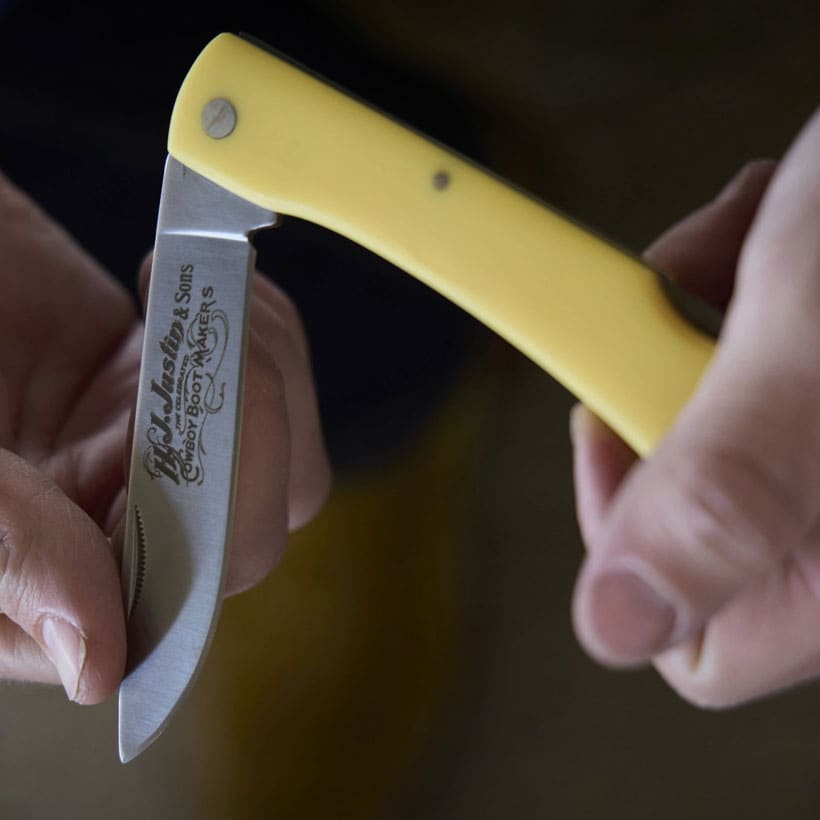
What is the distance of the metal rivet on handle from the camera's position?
0.60 metres

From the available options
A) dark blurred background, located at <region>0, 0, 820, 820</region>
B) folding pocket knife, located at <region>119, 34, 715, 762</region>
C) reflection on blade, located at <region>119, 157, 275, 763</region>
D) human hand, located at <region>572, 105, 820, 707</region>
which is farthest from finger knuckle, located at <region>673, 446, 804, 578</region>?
dark blurred background, located at <region>0, 0, 820, 820</region>

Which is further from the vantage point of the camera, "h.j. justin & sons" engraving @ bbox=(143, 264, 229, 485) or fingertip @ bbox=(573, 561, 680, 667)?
"h.j. justin & sons" engraving @ bbox=(143, 264, 229, 485)

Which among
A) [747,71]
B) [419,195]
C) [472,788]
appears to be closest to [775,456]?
[419,195]

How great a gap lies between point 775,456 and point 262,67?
40cm

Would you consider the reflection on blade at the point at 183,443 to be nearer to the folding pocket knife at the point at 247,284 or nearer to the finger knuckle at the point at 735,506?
the folding pocket knife at the point at 247,284

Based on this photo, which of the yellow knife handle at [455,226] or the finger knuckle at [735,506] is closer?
the finger knuckle at [735,506]

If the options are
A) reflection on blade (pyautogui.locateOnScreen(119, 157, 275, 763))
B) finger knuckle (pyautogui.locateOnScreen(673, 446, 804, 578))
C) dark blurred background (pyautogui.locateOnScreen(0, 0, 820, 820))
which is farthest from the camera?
dark blurred background (pyautogui.locateOnScreen(0, 0, 820, 820))

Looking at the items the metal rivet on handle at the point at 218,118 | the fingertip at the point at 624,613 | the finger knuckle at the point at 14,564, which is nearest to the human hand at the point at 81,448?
the finger knuckle at the point at 14,564

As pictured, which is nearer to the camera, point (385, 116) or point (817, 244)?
point (817, 244)

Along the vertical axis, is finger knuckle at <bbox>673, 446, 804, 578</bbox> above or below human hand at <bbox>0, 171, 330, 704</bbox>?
above

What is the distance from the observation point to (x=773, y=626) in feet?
1.52

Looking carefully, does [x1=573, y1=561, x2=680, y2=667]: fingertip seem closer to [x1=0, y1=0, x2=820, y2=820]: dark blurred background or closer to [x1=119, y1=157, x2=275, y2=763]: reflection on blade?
[x1=119, y1=157, x2=275, y2=763]: reflection on blade

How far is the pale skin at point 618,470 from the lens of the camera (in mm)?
390

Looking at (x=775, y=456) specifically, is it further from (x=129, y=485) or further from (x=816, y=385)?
(x=129, y=485)
